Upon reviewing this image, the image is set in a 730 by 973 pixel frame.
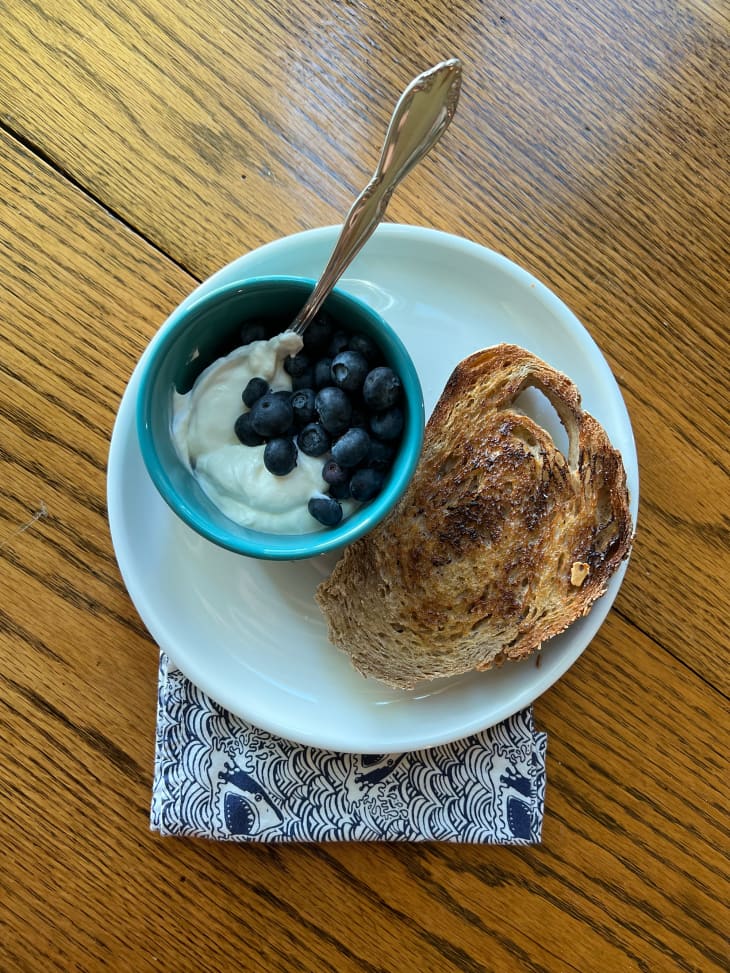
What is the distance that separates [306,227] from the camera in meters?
1.20

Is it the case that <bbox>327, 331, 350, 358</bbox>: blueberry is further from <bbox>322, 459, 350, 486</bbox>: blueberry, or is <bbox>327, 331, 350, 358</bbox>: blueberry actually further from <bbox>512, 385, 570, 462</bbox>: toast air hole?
<bbox>512, 385, 570, 462</bbox>: toast air hole

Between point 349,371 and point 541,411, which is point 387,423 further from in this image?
point 541,411

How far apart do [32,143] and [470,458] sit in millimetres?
858

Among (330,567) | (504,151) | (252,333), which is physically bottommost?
(330,567)

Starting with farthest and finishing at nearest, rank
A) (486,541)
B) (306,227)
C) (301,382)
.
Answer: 1. (306,227)
2. (486,541)
3. (301,382)

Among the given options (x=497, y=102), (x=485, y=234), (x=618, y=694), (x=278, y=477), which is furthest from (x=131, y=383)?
(x=618, y=694)

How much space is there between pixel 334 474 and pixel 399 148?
0.39 meters

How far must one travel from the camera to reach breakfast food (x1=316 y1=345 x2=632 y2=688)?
108cm

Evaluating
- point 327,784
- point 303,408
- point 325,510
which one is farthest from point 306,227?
point 327,784

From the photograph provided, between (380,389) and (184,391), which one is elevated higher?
(380,389)

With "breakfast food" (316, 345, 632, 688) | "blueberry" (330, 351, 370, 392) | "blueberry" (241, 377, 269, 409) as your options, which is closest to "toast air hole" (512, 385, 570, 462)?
"breakfast food" (316, 345, 632, 688)

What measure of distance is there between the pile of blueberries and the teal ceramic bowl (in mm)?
19

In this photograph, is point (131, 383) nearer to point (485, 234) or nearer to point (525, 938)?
point (485, 234)

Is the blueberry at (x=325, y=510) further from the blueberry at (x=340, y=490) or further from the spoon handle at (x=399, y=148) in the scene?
the spoon handle at (x=399, y=148)
